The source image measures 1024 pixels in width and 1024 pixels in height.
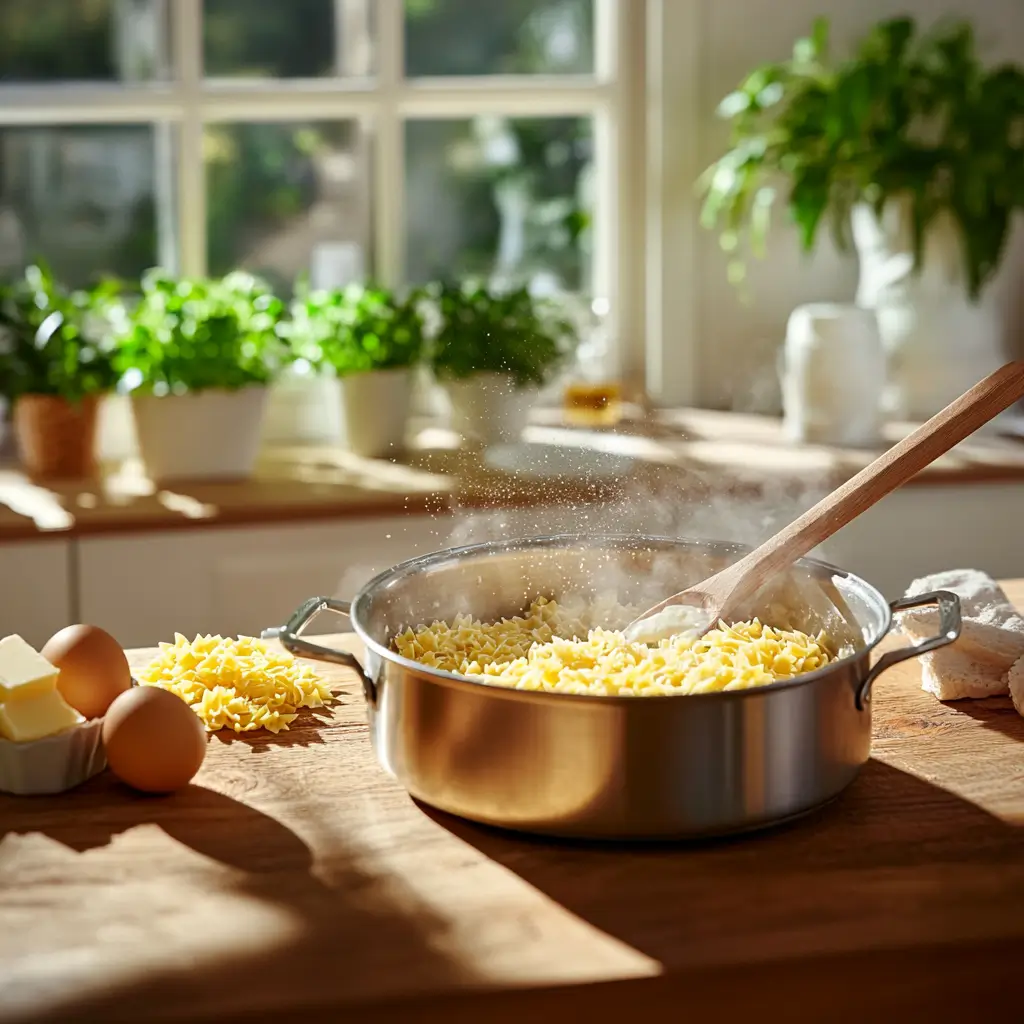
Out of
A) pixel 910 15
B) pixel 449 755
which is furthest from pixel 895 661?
pixel 910 15

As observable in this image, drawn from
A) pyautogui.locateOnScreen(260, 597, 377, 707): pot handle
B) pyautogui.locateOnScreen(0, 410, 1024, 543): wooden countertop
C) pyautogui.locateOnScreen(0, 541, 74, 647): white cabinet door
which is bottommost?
pyautogui.locateOnScreen(0, 541, 74, 647): white cabinet door

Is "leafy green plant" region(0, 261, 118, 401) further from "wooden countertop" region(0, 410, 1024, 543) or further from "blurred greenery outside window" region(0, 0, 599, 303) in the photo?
"blurred greenery outside window" region(0, 0, 599, 303)

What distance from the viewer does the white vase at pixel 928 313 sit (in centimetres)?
272

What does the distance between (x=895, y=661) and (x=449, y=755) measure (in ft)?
0.95

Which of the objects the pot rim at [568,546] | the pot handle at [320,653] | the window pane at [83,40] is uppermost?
→ the window pane at [83,40]

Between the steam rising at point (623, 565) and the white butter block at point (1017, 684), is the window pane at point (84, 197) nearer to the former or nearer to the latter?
the steam rising at point (623, 565)

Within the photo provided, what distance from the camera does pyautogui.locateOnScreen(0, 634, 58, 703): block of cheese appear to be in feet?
3.17

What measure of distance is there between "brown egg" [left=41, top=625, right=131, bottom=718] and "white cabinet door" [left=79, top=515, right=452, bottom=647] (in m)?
1.03

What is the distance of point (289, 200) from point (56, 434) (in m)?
0.71

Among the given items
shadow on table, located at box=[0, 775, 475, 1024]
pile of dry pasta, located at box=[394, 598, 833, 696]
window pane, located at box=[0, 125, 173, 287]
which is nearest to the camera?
shadow on table, located at box=[0, 775, 475, 1024]

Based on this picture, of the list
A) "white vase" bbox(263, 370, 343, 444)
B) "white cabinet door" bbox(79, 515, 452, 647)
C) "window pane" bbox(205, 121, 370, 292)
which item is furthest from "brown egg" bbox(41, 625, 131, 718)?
"window pane" bbox(205, 121, 370, 292)

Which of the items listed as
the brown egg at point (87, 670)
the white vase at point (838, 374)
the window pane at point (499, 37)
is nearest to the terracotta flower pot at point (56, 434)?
the window pane at point (499, 37)

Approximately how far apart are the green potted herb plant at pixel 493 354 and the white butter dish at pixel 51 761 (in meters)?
1.50

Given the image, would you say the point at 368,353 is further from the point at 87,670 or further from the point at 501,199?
the point at 87,670
